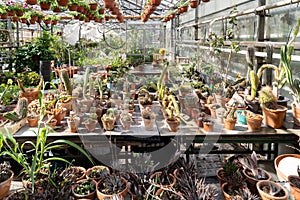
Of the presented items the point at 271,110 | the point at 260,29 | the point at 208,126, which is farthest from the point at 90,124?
the point at 260,29

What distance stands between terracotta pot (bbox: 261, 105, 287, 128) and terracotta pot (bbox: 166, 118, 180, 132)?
776 millimetres

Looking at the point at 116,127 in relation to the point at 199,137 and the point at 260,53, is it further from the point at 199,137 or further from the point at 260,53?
the point at 260,53

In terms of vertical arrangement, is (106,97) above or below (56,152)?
above

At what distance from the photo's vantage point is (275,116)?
2.43 meters

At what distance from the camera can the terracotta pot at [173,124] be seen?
2443 millimetres

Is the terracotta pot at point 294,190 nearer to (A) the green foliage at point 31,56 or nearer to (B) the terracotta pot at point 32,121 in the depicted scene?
(B) the terracotta pot at point 32,121

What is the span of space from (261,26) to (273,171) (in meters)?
1.95

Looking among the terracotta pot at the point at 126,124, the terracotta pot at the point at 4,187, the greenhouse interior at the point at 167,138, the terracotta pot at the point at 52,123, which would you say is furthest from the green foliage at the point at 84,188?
the terracotta pot at the point at 52,123

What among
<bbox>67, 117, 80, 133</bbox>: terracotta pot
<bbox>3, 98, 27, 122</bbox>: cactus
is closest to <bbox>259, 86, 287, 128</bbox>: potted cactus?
<bbox>67, 117, 80, 133</bbox>: terracotta pot

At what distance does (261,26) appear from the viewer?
142 inches

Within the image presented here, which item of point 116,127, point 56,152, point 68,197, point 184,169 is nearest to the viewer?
point 68,197

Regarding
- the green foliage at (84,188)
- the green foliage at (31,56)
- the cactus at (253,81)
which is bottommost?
the green foliage at (84,188)

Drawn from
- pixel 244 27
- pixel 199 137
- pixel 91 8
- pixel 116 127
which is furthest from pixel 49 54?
pixel 199 137

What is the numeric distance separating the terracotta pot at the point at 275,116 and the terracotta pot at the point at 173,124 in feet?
2.54
